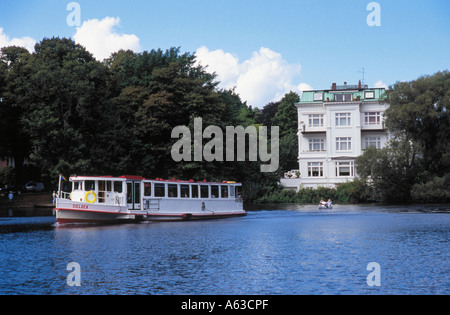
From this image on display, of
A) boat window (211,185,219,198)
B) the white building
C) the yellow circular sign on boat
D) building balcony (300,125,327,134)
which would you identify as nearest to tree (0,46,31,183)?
the yellow circular sign on boat

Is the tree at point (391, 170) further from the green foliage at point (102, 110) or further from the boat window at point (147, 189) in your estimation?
the boat window at point (147, 189)

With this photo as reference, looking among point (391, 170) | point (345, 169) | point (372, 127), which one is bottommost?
point (391, 170)

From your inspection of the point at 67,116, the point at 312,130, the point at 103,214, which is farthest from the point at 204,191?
the point at 312,130

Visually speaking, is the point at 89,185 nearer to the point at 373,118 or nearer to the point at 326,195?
the point at 326,195

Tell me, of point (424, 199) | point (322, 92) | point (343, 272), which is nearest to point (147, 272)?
point (343, 272)

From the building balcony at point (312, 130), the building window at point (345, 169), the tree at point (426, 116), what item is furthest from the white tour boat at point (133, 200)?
the building balcony at point (312, 130)

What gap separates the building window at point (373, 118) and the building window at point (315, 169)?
1046cm

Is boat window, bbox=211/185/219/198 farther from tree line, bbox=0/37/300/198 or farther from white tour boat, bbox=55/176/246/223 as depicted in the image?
tree line, bbox=0/37/300/198

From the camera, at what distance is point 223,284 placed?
21.5m

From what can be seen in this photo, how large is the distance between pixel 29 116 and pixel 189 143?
19531 mm

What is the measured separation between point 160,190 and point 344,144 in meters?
49.1

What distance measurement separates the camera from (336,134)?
93062 millimetres

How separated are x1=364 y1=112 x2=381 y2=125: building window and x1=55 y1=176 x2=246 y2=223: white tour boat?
45.3 meters

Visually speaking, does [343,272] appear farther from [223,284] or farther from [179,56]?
[179,56]
